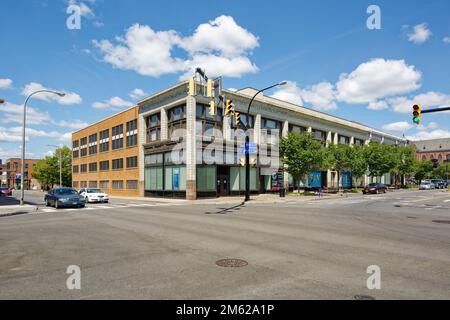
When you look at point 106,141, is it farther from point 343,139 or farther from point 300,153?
point 343,139

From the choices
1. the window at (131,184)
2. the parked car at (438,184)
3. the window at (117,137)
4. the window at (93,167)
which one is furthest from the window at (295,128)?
the parked car at (438,184)

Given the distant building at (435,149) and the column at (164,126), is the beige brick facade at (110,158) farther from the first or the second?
the distant building at (435,149)

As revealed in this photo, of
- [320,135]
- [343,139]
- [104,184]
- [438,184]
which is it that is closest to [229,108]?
[320,135]

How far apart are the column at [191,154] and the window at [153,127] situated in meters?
7.28

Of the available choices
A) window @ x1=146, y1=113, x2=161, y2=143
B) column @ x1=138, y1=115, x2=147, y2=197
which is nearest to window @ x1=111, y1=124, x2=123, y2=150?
column @ x1=138, y1=115, x2=147, y2=197

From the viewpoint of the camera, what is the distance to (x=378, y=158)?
51250mm

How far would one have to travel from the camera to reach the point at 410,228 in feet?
39.7

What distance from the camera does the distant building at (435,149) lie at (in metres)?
143

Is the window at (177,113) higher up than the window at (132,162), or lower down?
higher up

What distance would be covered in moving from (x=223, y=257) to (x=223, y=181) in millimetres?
27821

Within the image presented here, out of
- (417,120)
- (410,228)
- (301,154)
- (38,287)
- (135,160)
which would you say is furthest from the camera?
(135,160)
